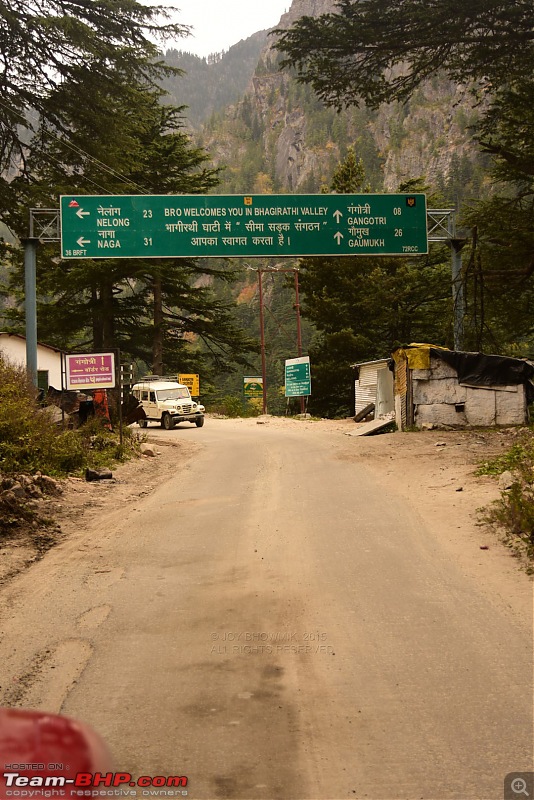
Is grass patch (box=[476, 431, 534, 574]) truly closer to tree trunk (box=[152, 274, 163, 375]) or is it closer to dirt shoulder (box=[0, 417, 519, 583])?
dirt shoulder (box=[0, 417, 519, 583])

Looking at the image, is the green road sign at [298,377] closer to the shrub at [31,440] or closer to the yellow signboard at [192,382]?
the yellow signboard at [192,382]

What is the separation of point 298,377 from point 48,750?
135ft

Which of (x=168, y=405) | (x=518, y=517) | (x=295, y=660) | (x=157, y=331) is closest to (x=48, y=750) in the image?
(x=295, y=660)

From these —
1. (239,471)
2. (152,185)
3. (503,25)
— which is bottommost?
(239,471)

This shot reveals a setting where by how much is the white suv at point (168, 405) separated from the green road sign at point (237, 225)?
12.7 metres

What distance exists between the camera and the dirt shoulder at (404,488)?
8.82 m

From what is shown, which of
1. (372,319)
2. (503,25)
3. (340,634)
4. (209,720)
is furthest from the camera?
(372,319)

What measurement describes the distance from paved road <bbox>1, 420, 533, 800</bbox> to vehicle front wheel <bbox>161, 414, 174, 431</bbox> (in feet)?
78.8

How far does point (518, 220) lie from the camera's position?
2031cm

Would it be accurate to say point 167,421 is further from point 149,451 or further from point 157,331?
point 149,451

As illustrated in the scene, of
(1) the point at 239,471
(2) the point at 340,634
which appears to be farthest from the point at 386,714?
(1) the point at 239,471

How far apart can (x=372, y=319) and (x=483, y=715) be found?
4682 cm

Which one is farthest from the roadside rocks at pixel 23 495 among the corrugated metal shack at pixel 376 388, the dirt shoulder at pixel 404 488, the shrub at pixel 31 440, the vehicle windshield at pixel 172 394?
the vehicle windshield at pixel 172 394

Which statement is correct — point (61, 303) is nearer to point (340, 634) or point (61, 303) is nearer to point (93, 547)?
point (93, 547)
